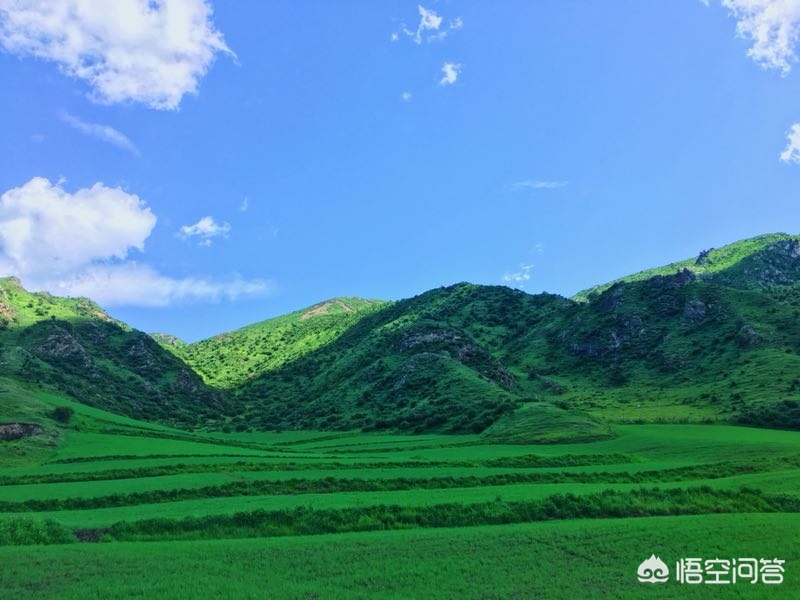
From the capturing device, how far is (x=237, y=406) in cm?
18962

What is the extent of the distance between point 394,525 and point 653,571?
1547 cm

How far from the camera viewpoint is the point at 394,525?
113 feet

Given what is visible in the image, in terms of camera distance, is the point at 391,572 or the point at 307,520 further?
the point at 307,520

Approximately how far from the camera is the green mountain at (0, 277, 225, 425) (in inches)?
5256

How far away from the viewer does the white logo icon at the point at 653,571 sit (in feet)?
82.4

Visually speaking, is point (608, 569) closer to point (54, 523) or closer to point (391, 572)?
point (391, 572)

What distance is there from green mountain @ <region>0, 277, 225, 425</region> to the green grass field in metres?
80.0

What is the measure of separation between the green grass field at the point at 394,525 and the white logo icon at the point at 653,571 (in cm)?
52

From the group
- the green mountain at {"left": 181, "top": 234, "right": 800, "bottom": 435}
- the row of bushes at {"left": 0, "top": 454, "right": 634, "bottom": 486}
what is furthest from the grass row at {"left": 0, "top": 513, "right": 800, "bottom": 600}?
the green mountain at {"left": 181, "top": 234, "right": 800, "bottom": 435}

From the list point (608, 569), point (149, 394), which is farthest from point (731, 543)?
point (149, 394)

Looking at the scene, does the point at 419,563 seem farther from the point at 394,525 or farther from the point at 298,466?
the point at 298,466

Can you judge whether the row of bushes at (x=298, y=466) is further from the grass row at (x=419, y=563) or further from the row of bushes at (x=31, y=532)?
the grass row at (x=419, y=563)

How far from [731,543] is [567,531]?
8.66 metres

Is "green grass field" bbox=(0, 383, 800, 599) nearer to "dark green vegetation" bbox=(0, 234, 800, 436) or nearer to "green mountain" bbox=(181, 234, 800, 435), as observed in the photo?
"dark green vegetation" bbox=(0, 234, 800, 436)
